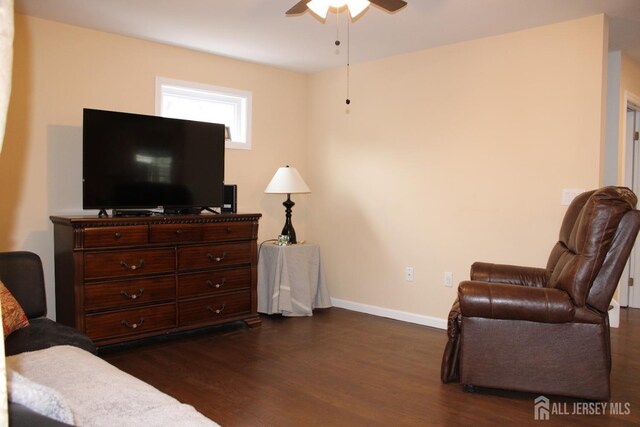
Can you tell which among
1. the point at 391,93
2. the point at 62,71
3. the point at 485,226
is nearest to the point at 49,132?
the point at 62,71

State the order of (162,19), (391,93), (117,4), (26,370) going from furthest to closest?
(391,93) < (162,19) < (117,4) < (26,370)

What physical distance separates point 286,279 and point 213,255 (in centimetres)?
83

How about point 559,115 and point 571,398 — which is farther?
point 559,115

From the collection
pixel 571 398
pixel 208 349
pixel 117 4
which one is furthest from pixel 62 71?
pixel 571 398

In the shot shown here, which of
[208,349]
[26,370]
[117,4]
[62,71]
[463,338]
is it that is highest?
[117,4]

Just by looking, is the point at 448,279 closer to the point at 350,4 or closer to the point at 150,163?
the point at 350,4

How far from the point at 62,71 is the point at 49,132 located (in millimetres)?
468

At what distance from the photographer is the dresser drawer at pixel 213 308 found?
3.75 metres

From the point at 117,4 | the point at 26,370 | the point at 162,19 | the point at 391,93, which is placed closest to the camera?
the point at 26,370

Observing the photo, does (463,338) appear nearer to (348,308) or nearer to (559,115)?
(559,115)

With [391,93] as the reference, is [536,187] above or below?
below

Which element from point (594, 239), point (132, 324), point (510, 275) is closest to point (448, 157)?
point (510, 275)

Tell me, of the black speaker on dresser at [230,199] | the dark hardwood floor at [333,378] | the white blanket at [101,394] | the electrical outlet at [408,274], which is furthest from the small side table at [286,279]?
the white blanket at [101,394]

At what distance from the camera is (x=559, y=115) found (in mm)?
3559
